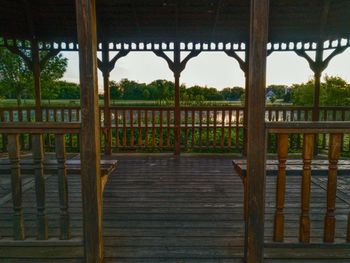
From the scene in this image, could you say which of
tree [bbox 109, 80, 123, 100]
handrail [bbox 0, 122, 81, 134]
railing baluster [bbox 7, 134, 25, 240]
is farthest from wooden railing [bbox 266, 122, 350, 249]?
tree [bbox 109, 80, 123, 100]

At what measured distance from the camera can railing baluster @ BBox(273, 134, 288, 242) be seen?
248 centimetres

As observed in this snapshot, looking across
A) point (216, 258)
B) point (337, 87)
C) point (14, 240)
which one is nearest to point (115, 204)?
point (14, 240)

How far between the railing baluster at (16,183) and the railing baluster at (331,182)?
274 centimetres

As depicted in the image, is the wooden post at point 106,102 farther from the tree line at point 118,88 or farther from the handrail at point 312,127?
the handrail at point 312,127

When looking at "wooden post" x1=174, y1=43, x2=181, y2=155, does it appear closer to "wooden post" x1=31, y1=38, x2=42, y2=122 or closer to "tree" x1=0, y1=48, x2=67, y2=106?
"wooden post" x1=31, y1=38, x2=42, y2=122

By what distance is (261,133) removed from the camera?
2332mm

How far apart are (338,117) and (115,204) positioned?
6871 millimetres

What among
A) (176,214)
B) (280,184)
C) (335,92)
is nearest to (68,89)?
(335,92)

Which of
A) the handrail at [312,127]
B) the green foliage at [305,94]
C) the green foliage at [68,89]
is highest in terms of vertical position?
the green foliage at [68,89]

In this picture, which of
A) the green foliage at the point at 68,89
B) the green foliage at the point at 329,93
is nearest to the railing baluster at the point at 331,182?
the green foliage at the point at 329,93

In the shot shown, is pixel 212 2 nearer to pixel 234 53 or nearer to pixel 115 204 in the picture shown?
pixel 234 53

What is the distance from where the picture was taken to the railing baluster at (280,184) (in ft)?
8.15

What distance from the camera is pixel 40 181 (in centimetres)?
259

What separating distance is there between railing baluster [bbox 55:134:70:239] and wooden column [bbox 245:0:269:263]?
5.20 feet
